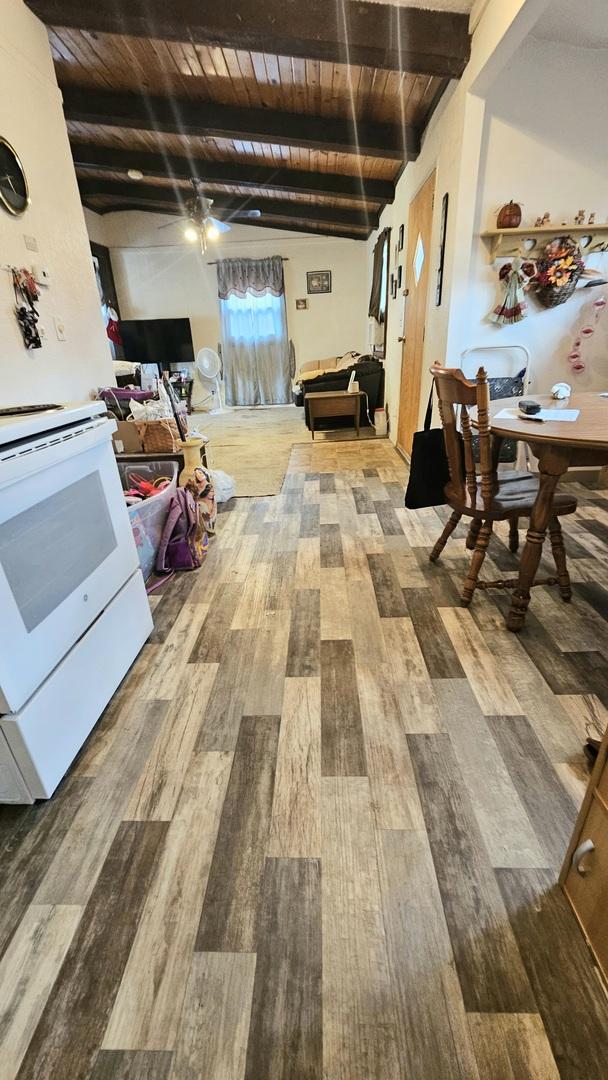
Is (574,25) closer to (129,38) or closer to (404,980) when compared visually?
(129,38)

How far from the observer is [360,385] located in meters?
5.56

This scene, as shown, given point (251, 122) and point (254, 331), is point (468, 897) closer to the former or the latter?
point (251, 122)

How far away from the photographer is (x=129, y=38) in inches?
104

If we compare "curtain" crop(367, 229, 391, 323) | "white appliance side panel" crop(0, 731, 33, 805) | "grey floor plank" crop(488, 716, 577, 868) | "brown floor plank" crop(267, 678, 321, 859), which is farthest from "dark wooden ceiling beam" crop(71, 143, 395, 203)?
"white appliance side panel" crop(0, 731, 33, 805)

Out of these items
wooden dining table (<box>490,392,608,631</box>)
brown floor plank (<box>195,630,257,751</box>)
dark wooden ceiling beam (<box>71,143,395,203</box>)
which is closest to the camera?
brown floor plank (<box>195,630,257,751</box>)

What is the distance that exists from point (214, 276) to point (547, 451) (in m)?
7.47

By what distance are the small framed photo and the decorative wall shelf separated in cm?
527

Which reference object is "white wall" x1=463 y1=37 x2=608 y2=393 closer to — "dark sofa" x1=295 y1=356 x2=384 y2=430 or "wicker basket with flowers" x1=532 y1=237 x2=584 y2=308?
"wicker basket with flowers" x1=532 y1=237 x2=584 y2=308

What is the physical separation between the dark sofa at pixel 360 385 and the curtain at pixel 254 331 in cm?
230

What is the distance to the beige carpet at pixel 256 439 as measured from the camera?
390 centimetres

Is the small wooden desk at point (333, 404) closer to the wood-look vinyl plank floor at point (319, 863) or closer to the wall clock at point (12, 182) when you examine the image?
the wall clock at point (12, 182)

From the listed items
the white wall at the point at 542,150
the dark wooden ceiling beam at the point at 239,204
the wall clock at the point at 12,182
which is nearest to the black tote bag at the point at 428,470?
the white wall at the point at 542,150

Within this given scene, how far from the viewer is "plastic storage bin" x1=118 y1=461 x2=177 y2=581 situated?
7.11ft

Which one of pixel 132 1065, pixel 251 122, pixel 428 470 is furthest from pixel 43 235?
pixel 132 1065
